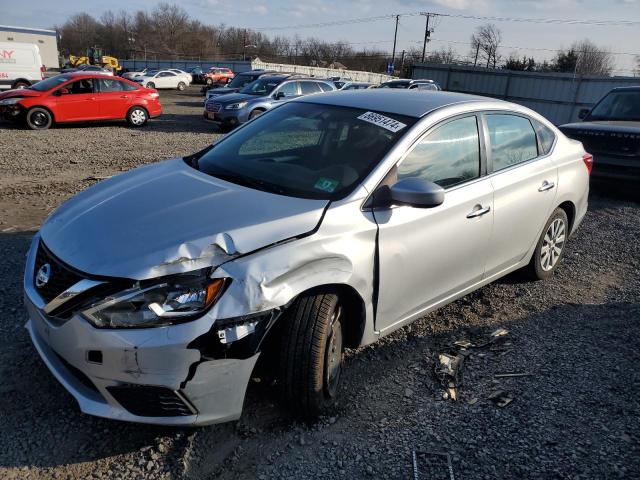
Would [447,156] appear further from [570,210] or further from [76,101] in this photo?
[76,101]

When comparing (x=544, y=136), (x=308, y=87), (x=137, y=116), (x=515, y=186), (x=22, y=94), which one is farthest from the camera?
(x=308, y=87)

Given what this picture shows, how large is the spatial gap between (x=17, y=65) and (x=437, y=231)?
25.0 m

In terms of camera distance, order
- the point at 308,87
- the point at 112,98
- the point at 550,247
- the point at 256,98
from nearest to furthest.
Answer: the point at 550,247, the point at 112,98, the point at 256,98, the point at 308,87

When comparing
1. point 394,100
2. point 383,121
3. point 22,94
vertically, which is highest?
point 394,100

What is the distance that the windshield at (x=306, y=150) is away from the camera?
2.94 metres

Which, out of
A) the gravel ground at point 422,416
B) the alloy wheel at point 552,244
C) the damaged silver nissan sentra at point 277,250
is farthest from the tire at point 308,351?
the alloy wheel at point 552,244

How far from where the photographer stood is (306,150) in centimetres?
345

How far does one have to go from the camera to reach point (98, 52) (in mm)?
59156

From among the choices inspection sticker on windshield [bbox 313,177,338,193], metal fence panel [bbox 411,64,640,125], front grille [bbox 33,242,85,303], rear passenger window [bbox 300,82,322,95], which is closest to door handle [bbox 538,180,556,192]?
inspection sticker on windshield [bbox 313,177,338,193]

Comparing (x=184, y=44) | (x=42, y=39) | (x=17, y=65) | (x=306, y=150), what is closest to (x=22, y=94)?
(x=17, y=65)

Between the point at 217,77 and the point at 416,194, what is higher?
the point at 416,194

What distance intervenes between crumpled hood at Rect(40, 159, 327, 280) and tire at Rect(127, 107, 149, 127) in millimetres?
12918

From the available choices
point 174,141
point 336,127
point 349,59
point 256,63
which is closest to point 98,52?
point 256,63

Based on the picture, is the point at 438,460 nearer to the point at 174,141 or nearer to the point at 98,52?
the point at 174,141
